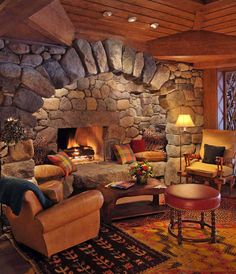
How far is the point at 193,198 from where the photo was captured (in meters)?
3.30

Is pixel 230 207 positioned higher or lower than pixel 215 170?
lower

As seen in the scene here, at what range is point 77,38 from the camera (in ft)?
13.9

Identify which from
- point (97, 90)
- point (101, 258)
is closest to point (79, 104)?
point (97, 90)

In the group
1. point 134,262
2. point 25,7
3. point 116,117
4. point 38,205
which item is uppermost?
point 25,7

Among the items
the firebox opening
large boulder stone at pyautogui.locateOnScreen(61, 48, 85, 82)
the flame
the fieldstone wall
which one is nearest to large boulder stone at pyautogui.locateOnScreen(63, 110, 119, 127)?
the fieldstone wall

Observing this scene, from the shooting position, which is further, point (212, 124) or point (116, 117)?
point (116, 117)

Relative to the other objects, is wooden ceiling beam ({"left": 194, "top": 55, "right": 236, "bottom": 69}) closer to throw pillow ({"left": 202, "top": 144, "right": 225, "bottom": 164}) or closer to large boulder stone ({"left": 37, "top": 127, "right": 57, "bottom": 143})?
throw pillow ({"left": 202, "top": 144, "right": 225, "bottom": 164})

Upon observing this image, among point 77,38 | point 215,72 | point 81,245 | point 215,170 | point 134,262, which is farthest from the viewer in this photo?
point 215,72

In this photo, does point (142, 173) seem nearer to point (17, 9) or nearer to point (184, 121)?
point (184, 121)

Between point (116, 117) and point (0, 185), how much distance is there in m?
3.65

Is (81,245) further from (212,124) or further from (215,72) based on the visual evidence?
(215,72)

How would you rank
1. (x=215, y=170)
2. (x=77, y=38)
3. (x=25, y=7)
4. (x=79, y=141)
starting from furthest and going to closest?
1. (x=79, y=141)
2. (x=215, y=170)
3. (x=77, y=38)
4. (x=25, y=7)

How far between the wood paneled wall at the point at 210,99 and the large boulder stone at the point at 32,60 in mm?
3304

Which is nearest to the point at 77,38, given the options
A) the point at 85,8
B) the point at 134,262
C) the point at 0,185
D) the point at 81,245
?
the point at 85,8
